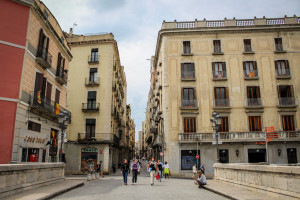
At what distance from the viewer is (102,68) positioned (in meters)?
→ 34.7

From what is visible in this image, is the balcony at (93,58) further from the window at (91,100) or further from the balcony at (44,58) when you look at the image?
the balcony at (44,58)

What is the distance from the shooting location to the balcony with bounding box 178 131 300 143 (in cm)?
2836

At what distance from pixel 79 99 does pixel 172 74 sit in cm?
1288

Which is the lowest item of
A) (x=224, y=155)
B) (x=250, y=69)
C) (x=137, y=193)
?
(x=137, y=193)

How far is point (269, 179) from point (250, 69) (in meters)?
22.9

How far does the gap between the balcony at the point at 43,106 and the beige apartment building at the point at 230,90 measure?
503 inches

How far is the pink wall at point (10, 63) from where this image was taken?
16109mm

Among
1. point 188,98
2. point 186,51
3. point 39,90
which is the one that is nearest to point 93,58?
point 186,51

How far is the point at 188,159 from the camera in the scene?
2878 centimetres

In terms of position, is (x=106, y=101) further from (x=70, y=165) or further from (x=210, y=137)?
(x=210, y=137)

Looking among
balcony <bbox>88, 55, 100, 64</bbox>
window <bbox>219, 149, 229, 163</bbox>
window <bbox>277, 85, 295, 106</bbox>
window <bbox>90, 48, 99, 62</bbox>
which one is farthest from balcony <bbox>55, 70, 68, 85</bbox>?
window <bbox>277, 85, 295, 106</bbox>

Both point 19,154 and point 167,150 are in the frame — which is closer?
point 19,154

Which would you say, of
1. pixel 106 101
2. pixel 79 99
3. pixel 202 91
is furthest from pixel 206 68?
pixel 79 99

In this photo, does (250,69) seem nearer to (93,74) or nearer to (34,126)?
(93,74)
